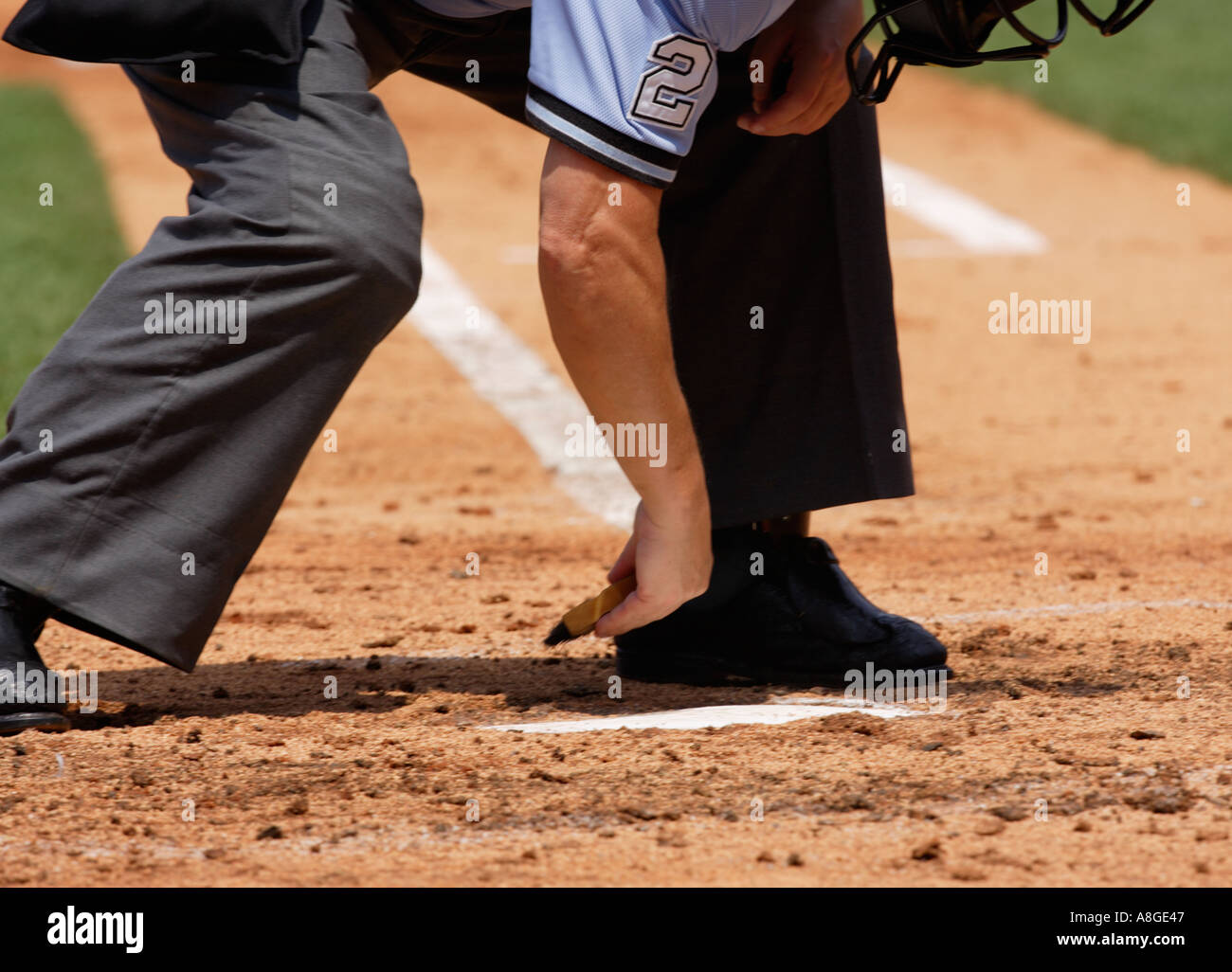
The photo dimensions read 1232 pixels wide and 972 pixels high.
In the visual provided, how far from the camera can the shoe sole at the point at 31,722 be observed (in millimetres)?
2328

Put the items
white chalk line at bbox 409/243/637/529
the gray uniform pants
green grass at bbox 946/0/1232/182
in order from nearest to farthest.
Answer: the gray uniform pants < white chalk line at bbox 409/243/637/529 < green grass at bbox 946/0/1232/182

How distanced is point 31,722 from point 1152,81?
1128 cm

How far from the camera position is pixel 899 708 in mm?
2516

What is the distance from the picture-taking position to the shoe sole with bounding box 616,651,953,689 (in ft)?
8.93

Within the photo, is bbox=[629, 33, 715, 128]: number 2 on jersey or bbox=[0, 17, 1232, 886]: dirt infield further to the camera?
bbox=[629, 33, 715, 128]: number 2 on jersey

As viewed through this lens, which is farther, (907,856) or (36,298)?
(36,298)

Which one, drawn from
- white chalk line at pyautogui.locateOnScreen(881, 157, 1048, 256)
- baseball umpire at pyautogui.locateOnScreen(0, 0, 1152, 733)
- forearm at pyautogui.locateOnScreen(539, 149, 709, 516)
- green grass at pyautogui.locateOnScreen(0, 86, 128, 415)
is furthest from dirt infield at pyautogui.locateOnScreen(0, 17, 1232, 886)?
white chalk line at pyautogui.locateOnScreen(881, 157, 1048, 256)

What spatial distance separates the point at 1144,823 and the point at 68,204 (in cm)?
768

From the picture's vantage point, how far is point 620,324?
Result: 88.3 inches

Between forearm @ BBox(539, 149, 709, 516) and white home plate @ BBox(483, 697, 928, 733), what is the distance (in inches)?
13.7

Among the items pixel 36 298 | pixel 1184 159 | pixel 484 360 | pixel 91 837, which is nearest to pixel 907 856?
pixel 91 837

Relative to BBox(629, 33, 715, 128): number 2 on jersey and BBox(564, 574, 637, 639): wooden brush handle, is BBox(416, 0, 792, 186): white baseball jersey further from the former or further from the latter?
BBox(564, 574, 637, 639): wooden brush handle

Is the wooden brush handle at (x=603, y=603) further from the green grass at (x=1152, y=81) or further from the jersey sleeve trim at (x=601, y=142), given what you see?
the green grass at (x=1152, y=81)

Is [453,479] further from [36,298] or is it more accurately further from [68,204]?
[68,204]
